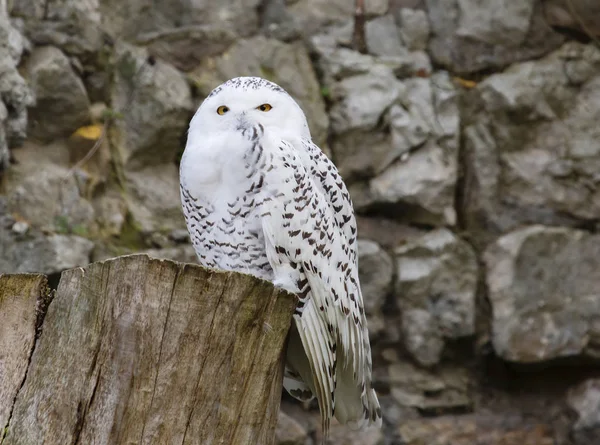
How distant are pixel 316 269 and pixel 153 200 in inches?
69.3

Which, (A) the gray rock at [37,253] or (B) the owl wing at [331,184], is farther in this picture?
(A) the gray rock at [37,253]

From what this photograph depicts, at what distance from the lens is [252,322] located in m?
1.71

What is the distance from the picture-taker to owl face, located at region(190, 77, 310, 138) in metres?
2.31

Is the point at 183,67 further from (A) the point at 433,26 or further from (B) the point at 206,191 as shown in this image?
(B) the point at 206,191

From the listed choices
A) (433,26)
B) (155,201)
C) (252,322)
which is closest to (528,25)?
(433,26)

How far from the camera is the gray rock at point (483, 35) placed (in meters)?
4.41

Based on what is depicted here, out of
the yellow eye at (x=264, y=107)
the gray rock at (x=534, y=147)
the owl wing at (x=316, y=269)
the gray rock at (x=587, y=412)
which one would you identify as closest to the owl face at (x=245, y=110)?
the yellow eye at (x=264, y=107)

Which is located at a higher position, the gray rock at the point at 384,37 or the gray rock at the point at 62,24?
the gray rock at the point at 62,24

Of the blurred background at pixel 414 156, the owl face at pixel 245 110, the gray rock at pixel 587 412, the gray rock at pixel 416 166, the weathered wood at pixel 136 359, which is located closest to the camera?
the weathered wood at pixel 136 359

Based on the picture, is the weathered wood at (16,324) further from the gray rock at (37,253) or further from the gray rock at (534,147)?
the gray rock at (534,147)

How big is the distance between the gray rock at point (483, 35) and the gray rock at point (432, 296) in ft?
3.36

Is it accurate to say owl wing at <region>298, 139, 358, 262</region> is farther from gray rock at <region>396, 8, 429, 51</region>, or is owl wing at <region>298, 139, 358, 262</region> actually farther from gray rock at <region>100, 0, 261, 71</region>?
gray rock at <region>396, 8, 429, 51</region>

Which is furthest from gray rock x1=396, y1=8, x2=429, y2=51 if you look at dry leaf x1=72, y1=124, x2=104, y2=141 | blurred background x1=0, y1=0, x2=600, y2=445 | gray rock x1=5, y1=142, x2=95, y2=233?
gray rock x1=5, y1=142, x2=95, y2=233

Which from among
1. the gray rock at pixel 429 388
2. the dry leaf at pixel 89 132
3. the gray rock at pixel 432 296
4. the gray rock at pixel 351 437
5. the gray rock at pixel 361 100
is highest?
the gray rock at pixel 361 100
